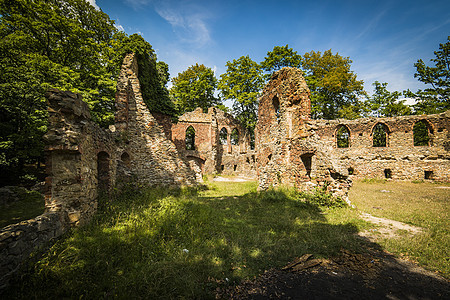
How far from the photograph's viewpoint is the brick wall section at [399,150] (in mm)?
14391

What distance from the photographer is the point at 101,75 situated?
13.4 m

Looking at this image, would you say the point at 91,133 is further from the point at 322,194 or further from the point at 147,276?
the point at 322,194

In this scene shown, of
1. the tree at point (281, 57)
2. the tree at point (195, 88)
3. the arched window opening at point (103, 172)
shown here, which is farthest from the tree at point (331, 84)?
the arched window opening at point (103, 172)

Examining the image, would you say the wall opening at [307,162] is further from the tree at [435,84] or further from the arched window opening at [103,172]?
the tree at [435,84]

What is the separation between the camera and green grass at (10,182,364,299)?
2707 millimetres

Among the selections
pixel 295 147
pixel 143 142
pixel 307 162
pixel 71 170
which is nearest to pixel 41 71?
pixel 143 142

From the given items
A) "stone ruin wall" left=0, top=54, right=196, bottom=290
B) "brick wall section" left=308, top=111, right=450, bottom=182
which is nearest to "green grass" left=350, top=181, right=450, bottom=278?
"brick wall section" left=308, top=111, right=450, bottom=182

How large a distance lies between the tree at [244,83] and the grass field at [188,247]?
69.0 feet

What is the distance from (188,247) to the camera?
156 inches

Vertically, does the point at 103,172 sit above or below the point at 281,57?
below

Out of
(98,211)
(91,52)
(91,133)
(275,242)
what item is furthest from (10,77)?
(275,242)

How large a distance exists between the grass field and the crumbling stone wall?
4.34 feet

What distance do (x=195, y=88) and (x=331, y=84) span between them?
65.8ft

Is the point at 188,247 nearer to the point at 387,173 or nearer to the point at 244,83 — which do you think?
the point at 387,173
